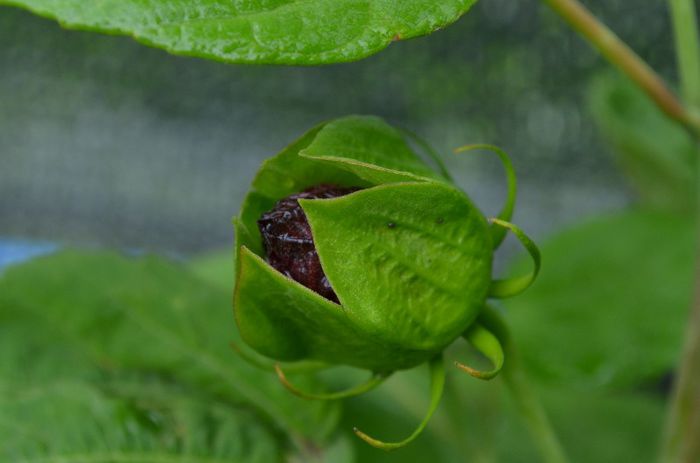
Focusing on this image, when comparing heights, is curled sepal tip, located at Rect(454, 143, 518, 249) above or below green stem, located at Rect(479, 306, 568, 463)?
above

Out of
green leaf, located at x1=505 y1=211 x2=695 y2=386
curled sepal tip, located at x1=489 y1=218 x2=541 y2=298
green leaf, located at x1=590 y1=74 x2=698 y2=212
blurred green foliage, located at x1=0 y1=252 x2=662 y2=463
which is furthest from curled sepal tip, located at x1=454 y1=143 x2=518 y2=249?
green leaf, located at x1=590 y1=74 x2=698 y2=212

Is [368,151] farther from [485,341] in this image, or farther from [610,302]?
[610,302]

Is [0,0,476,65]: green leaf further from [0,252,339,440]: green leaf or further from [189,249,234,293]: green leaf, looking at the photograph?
[189,249,234,293]: green leaf

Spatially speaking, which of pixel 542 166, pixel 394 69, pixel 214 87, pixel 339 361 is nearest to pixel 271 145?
pixel 214 87

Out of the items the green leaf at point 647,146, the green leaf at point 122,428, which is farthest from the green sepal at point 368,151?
the green leaf at point 647,146

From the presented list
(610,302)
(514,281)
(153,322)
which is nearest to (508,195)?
(514,281)

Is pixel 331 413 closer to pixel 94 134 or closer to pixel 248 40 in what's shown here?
pixel 248 40

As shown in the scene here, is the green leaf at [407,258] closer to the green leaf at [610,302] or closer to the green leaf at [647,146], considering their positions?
the green leaf at [610,302]
